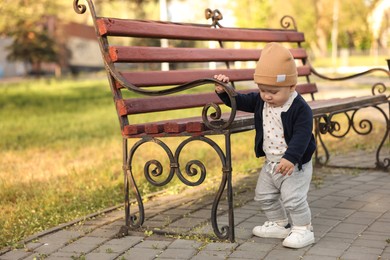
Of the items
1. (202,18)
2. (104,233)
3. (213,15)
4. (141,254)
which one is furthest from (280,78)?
(202,18)

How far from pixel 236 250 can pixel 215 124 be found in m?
0.72

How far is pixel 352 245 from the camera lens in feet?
13.8

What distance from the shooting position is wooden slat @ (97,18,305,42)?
489 centimetres

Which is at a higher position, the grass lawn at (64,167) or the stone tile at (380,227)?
the grass lawn at (64,167)

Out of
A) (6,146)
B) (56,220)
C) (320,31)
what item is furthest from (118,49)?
(320,31)

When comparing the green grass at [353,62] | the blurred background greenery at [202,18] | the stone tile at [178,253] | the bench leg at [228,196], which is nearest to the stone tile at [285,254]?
the bench leg at [228,196]

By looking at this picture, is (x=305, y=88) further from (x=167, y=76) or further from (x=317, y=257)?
(x=317, y=257)

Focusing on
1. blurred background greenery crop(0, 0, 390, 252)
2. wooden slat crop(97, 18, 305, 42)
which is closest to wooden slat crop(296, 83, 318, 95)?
wooden slat crop(97, 18, 305, 42)

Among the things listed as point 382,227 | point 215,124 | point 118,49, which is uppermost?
point 118,49

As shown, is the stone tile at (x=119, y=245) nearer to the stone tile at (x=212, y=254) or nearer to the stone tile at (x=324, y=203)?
the stone tile at (x=212, y=254)

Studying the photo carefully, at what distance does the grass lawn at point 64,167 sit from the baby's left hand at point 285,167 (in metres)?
1.64

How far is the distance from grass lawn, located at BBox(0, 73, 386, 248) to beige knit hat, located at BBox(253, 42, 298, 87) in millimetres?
1774

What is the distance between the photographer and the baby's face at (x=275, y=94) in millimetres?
4180

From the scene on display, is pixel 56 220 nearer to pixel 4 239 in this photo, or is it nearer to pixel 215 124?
pixel 4 239
